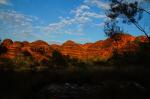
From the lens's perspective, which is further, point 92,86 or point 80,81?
point 80,81

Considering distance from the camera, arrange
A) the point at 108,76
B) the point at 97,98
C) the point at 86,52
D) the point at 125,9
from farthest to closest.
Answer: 1. the point at 86,52
2. the point at 125,9
3. the point at 108,76
4. the point at 97,98

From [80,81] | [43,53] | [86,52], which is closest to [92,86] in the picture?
[80,81]

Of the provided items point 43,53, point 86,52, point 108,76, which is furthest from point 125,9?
point 86,52

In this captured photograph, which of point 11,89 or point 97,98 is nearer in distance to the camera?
point 97,98

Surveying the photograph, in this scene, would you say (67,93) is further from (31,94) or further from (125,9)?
(125,9)

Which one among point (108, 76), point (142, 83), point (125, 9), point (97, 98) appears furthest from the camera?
point (125, 9)

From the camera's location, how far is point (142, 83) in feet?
39.9

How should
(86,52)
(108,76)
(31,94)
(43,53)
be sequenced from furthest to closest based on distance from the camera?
1. (86,52)
2. (43,53)
3. (108,76)
4. (31,94)

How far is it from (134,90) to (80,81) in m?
2.88

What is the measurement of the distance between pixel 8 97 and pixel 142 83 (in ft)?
18.0

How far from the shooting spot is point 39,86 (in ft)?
38.6

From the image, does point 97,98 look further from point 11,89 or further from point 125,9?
point 125,9

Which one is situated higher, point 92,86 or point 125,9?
point 125,9

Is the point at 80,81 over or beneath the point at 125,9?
beneath
